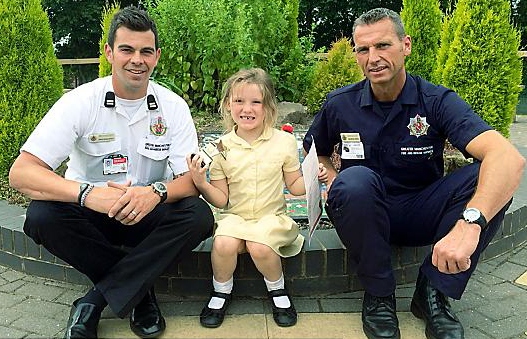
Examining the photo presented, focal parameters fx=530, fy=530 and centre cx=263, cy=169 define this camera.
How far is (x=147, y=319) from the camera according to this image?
2.42m

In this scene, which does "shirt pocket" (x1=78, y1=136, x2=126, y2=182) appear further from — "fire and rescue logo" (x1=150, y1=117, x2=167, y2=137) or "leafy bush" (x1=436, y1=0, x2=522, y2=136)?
"leafy bush" (x1=436, y1=0, x2=522, y2=136)

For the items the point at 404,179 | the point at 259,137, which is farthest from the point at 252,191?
the point at 404,179

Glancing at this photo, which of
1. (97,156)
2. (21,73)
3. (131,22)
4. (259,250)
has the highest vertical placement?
(131,22)

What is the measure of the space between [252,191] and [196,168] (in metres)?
0.35

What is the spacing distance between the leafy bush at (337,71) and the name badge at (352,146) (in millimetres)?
2879

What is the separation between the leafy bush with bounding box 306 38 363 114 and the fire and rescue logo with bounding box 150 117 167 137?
10.3 ft

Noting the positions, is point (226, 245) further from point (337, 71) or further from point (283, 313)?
point (337, 71)

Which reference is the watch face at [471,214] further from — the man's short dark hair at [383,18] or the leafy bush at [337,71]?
the leafy bush at [337,71]

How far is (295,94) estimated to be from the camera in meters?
6.24

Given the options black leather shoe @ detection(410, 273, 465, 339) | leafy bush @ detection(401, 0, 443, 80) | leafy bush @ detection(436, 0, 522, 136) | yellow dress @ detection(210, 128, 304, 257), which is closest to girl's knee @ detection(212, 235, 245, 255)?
yellow dress @ detection(210, 128, 304, 257)

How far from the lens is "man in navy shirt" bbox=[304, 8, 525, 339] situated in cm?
218

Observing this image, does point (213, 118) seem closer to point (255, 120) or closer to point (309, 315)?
point (255, 120)

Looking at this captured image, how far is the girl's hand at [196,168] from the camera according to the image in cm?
243

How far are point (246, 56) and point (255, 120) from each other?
298 cm
